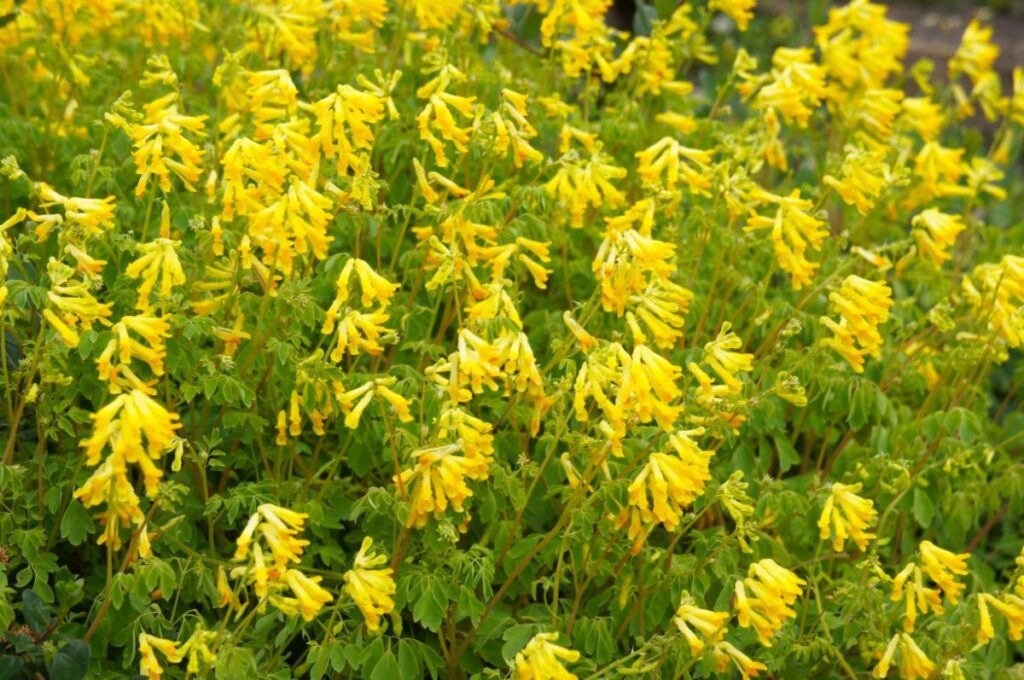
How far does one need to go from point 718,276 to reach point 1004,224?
2.53 m

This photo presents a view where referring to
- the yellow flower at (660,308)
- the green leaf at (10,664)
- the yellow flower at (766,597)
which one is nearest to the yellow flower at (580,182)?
the yellow flower at (660,308)

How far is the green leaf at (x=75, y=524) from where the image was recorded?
2695 mm

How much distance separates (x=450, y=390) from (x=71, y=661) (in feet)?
2.96

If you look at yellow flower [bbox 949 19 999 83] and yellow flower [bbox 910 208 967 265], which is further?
yellow flower [bbox 949 19 999 83]

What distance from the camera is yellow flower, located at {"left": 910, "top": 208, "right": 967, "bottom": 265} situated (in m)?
3.28

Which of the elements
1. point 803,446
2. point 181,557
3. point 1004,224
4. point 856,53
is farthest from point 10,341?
point 1004,224

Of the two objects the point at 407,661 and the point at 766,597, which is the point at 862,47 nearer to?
the point at 766,597

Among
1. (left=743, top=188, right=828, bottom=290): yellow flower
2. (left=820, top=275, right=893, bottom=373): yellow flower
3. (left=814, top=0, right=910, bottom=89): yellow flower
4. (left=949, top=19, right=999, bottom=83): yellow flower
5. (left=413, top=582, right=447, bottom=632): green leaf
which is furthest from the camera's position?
(left=949, top=19, right=999, bottom=83): yellow flower

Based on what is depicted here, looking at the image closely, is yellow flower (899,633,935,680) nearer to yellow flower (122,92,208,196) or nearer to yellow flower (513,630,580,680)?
yellow flower (513,630,580,680)

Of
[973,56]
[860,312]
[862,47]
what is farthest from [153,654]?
[973,56]

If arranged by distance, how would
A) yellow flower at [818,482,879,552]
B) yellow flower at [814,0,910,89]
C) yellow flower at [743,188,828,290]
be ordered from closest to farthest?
yellow flower at [818,482,879,552] < yellow flower at [743,188,828,290] < yellow flower at [814,0,910,89]

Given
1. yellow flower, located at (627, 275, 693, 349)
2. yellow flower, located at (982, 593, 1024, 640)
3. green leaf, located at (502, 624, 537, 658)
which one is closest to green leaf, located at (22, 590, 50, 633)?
green leaf, located at (502, 624, 537, 658)

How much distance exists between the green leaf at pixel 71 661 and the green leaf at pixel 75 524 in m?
0.26

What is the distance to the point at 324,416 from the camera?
275cm
